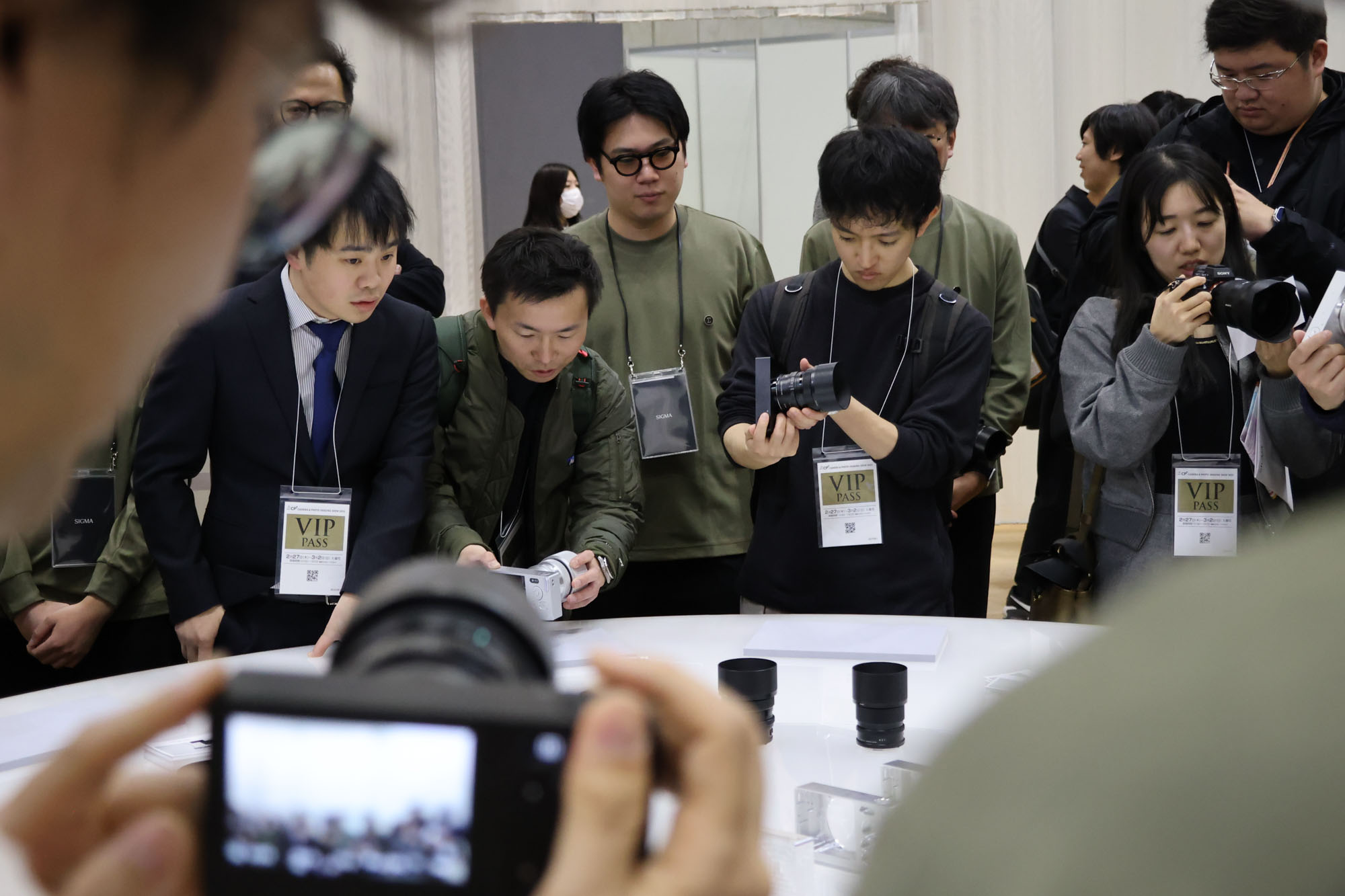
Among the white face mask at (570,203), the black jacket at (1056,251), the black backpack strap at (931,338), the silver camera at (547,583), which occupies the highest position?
the white face mask at (570,203)

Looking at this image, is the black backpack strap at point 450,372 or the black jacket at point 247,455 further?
the black backpack strap at point 450,372

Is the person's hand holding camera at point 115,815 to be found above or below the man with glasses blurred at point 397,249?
below

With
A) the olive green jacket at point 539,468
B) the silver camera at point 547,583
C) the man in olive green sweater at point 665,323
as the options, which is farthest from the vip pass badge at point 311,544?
the man in olive green sweater at point 665,323

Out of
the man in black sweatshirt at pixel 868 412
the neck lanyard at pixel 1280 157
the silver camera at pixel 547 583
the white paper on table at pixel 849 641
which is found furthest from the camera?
the neck lanyard at pixel 1280 157

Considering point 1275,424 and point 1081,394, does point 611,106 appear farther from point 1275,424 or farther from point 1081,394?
point 1275,424

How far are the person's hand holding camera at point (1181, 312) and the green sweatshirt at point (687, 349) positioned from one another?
98 centimetres

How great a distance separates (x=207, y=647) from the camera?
2.22 metres

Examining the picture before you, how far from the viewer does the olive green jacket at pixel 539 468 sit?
2.45 m

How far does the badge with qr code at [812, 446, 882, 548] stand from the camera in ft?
7.80

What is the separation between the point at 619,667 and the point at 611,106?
254cm

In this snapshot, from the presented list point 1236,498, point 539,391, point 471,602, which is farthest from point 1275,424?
point 471,602

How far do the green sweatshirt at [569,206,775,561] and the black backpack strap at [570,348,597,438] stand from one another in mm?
283

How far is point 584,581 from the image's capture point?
223 cm

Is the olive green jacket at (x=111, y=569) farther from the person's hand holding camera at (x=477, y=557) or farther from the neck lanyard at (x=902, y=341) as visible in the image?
the neck lanyard at (x=902, y=341)
